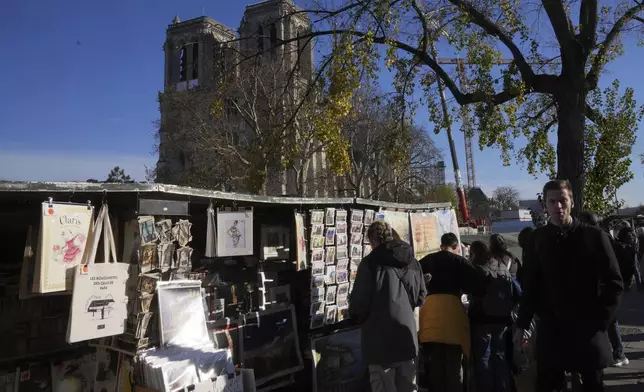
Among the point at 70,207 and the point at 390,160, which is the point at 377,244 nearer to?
the point at 70,207

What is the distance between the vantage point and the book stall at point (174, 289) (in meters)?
3.62

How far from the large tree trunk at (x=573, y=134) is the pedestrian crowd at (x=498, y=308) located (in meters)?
1.58

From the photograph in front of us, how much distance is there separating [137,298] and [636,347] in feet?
24.1

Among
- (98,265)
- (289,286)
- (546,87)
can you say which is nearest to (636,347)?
(546,87)

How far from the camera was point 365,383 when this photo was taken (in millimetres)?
5609

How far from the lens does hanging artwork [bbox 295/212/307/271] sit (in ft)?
18.0

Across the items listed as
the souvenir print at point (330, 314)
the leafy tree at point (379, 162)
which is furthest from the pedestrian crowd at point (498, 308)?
the leafy tree at point (379, 162)

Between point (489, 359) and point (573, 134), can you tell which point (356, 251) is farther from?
point (573, 134)

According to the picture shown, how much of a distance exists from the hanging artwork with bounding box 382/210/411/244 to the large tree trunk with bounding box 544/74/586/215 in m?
2.66

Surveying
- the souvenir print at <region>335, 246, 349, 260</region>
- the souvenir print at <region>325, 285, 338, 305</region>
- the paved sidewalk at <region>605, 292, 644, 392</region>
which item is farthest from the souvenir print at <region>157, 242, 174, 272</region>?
the paved sidewalk at <region>605, 292, 644, 392</region>

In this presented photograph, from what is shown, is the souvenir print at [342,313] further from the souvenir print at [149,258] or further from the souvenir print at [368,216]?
the souvenir print at [149,258]

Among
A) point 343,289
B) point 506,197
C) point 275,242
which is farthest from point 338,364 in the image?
point 506,197

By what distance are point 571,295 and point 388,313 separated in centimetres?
145

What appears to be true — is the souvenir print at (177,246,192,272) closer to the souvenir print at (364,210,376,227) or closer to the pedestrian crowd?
the pedestrian crowd
